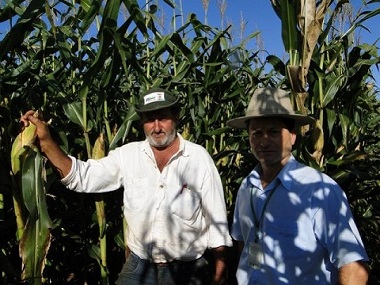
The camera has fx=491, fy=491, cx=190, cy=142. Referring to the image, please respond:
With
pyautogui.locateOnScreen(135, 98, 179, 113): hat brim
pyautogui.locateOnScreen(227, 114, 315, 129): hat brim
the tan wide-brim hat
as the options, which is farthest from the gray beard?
the tan wide-brim hat

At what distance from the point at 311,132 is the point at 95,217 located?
152cm

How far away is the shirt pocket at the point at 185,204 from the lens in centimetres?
279

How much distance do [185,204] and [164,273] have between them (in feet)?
1.37

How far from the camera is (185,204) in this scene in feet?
9.16

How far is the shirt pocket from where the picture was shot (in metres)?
2.79

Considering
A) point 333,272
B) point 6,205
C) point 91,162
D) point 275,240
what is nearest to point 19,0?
point 91,162

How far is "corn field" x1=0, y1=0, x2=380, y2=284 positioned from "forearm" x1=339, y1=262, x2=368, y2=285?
1223 mm

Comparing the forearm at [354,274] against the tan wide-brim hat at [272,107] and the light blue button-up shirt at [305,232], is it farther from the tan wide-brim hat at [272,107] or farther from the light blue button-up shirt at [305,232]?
the tan wide-brim hat at [272,107]

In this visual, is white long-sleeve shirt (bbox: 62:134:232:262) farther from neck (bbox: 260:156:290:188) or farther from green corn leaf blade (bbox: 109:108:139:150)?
neck (bbox: 260:156:290:188)

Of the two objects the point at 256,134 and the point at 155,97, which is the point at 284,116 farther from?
the point at 155,97

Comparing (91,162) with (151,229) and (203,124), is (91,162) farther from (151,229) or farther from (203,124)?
(203,124)

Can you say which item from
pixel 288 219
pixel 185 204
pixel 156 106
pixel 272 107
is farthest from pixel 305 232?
pixel 156 106

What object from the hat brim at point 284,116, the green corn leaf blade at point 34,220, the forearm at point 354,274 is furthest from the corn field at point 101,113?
the forearm at point 354,274

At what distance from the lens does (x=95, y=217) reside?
3.26 m
